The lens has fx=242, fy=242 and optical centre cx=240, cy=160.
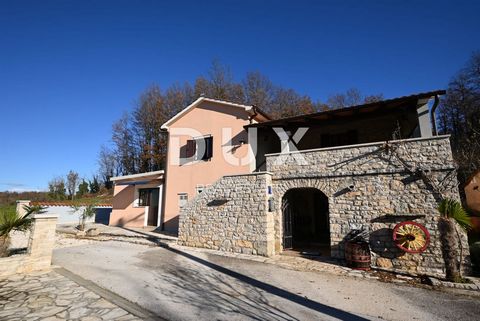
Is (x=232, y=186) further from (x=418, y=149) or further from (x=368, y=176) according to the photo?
(x=418, y=149)

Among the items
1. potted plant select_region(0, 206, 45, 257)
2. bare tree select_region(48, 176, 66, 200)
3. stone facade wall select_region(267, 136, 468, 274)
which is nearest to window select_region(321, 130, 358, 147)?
stone facade wall select_region(267, 136, 468, 274)

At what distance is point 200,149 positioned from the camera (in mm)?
15789

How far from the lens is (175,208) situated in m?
15.7

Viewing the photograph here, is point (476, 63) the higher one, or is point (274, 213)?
point (476, 63)

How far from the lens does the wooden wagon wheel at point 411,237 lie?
24.7ft

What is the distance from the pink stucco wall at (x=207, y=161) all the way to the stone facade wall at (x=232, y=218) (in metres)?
3.23

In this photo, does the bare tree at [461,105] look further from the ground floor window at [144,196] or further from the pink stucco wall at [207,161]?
the ground floor window at [144,196]

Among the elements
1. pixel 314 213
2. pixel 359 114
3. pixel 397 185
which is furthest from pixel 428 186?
pixel 314 213

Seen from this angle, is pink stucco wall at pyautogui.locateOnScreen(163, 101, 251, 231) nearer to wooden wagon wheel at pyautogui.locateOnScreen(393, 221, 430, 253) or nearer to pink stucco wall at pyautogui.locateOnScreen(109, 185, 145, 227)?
pink stucco wall at pyautogui.locateOnScreen(109, 185, 145, 227)

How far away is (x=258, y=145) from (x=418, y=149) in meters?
7.98

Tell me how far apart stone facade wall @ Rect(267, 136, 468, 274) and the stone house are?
29 millimetres

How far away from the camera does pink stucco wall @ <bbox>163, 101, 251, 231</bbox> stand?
14.3 metres

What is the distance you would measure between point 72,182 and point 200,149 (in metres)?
34.6

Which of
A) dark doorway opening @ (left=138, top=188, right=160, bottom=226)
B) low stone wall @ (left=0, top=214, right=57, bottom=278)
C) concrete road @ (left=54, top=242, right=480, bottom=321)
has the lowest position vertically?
concrete road @ (left=54, top=242, right=480, bottom=321)
